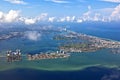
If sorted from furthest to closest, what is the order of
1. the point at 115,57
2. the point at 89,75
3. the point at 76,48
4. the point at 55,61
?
the point at 76,48 → the point at 115,57 → the point at 55,61 → the point at 89,75

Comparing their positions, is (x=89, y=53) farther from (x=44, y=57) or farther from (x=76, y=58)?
(x=44, y=57)

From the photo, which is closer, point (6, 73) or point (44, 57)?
point (6, 73)

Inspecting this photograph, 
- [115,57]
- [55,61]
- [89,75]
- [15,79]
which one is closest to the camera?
[15,79]

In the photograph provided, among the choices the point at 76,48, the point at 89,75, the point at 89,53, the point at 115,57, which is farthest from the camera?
the point at 76,48

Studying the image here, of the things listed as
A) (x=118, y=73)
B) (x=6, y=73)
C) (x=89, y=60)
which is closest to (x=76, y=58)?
(x=89, y=60)

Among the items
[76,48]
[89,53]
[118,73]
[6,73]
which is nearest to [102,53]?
[89,53]

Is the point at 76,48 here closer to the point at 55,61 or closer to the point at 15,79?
the point at 55,61

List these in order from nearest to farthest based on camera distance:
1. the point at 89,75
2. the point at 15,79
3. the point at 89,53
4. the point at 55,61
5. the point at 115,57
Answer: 1. the point at 15,79
2. the point at 89,75
3. the point at 55,61
4. the point at 115,57
5. the point at 89,53

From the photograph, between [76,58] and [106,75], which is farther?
[76,58]
